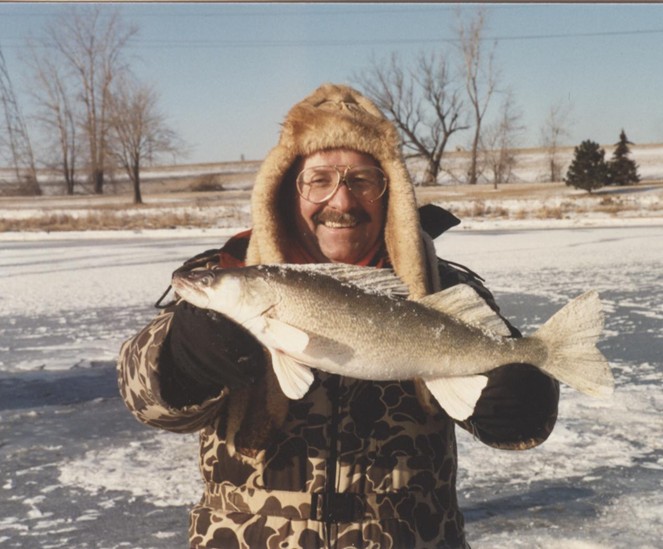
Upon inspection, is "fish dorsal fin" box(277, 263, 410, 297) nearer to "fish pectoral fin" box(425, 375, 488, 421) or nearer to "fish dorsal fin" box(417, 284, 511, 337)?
"fish dorsal fin" box(417, 284, 511, 337)

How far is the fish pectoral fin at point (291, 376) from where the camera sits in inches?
61.2

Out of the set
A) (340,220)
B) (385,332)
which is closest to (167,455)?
(340,220)

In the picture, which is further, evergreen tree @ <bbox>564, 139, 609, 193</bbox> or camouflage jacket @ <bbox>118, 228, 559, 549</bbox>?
evergreen tree @ <bbox>564, 139, 609, 193</bbox>

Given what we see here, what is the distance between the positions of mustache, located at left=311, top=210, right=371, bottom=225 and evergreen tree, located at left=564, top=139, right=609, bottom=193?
21.7 m

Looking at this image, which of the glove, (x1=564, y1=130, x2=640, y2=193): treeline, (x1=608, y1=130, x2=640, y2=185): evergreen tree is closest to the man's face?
the glove

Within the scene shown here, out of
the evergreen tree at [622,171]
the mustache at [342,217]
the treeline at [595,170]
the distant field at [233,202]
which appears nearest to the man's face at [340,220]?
the mustache at [342,217]

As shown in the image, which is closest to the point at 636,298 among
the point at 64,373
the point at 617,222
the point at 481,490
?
the point at 481,490

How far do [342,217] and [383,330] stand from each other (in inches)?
17.1

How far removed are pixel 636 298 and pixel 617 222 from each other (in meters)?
9.82

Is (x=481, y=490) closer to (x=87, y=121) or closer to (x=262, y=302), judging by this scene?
(x=262, y=302)

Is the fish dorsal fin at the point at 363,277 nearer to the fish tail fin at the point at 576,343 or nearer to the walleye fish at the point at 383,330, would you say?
the walleye fish at the point at 383,330

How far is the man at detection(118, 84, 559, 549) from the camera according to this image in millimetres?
1809

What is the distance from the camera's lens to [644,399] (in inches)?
184

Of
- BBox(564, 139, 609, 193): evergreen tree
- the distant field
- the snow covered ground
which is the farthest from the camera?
BBox(564, 139, 609, 193): evergreen tree
